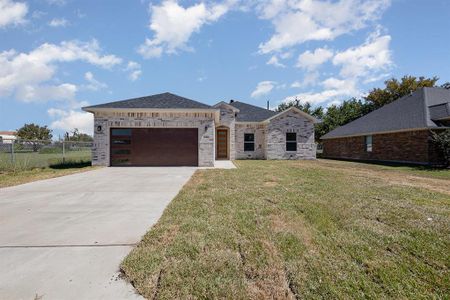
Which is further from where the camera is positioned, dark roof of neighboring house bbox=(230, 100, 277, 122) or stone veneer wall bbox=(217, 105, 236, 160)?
dark roof of neighboring house bbox=(230, 100, 277, 122)

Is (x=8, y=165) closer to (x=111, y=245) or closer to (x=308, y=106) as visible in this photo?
(x=111, y=245)

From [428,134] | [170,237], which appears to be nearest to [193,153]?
[170,237]

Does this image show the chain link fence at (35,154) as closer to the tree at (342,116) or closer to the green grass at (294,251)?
the green grass at (294,251)

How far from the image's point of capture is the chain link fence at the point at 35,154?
35.5 feet

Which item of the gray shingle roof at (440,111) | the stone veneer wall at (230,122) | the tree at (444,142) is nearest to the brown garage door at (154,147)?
the stone veneer wall at (230,122)

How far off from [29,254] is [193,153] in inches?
401

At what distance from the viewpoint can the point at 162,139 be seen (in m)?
13.1

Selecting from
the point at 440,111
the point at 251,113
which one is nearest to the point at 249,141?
the point at 251,113

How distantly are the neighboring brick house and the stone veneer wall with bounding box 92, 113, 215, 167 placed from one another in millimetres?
13037

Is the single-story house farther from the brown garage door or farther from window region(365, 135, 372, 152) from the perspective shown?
window region(365, 135, 372, 152)

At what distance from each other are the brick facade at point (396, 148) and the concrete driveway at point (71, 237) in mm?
15911

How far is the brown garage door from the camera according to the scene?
13.0 metres

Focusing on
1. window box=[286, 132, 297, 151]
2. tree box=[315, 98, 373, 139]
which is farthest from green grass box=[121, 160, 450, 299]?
tree box=[315, 98, 373, 139]

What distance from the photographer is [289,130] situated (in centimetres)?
1891
